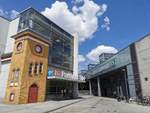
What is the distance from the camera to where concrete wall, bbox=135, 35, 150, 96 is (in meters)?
30.2

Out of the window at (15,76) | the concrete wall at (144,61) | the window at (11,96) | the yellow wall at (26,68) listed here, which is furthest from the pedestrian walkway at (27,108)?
the concrete wall at (144,61)

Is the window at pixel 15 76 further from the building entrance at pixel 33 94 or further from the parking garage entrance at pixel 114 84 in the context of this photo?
the parking garage entrance at pixel 114 84

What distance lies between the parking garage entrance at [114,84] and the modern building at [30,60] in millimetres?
13636

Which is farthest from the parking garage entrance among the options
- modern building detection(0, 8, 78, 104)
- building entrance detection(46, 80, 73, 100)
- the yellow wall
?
the yellow wall

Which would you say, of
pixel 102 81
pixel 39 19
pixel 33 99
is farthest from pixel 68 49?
pixel 102 81

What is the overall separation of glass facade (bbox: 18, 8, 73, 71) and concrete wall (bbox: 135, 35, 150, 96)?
1623 centimetres

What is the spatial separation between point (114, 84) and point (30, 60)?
3005cm

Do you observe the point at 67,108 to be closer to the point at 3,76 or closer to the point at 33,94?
the point at 33,94

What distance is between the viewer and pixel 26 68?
25141 millimetres

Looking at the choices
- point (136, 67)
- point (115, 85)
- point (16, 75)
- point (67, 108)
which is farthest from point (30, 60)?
point (115, 85)

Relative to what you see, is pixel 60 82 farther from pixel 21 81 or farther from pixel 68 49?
pixel 21 81

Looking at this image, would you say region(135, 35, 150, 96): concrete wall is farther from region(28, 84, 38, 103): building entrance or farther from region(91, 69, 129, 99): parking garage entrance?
region(28, 84, 38, 103): building entrance

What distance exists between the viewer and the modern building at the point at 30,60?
24.8 metres

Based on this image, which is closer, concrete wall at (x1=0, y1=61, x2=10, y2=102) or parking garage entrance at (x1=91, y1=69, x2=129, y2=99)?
concrete wall at (x1=0, y1=61, x2=10, y2=102)
